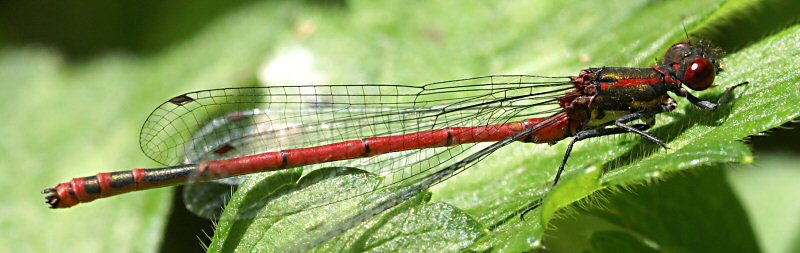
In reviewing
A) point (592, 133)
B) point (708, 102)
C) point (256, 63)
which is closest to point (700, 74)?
point (708, 102)

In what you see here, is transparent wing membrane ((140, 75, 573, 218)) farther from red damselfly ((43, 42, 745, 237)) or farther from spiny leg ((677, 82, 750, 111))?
spiny leg ((677, 82, 750, 111))

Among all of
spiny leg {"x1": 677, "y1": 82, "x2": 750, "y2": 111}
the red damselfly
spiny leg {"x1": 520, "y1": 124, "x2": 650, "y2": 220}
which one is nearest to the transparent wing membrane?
the red damselfly

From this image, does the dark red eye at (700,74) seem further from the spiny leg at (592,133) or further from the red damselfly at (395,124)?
the spiny leg at (592,133)

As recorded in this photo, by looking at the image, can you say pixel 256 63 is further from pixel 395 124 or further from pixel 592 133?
pixel 592 133

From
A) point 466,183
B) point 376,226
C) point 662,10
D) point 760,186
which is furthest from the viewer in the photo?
point 760,186

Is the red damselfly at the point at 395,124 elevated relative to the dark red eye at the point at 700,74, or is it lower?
lower

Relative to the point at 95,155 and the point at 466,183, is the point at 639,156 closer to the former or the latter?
the point at 466,183

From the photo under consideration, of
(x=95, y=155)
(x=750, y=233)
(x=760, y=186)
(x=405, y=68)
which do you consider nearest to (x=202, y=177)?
(x=405, y=68)

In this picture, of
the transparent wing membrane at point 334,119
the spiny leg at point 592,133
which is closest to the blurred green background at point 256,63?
the spiny leg at point 592,133
